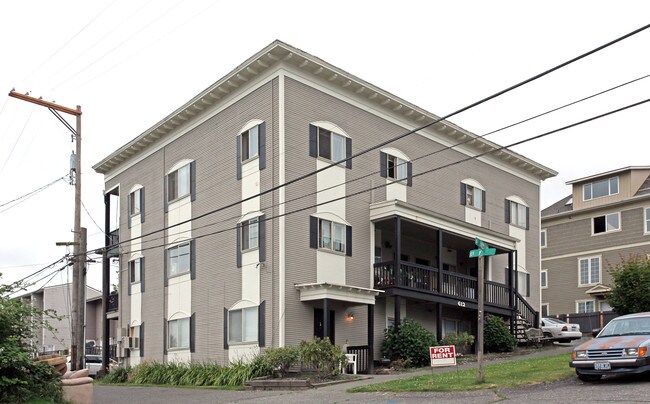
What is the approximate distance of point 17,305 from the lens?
19094 mm

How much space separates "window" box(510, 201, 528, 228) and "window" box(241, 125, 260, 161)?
1516 centimetres

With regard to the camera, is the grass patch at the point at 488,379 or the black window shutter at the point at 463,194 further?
the black window shutter at the point at 463,194

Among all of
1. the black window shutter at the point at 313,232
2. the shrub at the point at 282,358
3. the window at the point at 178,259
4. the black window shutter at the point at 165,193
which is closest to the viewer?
the shrub at the point at 282,358

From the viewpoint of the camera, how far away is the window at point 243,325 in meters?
25.6

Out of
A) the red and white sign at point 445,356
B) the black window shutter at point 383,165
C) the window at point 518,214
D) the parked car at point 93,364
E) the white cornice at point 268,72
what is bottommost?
the parked car at point 93,364

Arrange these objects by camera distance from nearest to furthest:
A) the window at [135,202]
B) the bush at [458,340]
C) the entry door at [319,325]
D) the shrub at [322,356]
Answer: the shrub at [322,356], the entry door at [319,325], the bush at [458,340], the window at [135,202]

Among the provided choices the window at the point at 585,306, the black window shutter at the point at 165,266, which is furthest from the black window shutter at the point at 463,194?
the window at the point at 585,306

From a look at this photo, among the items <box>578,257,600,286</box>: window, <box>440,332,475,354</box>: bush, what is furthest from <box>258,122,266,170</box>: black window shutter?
<box>578,257,600,286</box>: window

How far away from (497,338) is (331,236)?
866 cm

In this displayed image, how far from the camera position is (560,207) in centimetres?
5338

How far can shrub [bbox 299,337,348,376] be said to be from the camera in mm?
22875

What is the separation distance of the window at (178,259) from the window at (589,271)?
2957 centimetres

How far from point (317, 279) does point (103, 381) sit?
12.7 m

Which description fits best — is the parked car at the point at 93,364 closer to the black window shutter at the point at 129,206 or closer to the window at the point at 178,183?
the black window shutter at the point at 129,206
